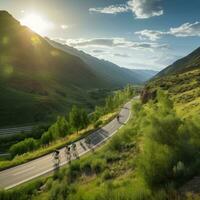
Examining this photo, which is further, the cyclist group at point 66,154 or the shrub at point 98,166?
the cyclist group at point 66,154

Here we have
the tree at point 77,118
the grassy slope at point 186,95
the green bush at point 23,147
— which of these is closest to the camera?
the grassy slope at point 186,95

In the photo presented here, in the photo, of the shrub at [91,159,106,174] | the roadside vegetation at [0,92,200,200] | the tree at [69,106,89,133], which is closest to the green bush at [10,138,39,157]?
the tree at [69,106,89,133]

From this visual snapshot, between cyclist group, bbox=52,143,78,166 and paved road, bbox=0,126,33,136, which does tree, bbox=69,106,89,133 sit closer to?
cyclist group, bbox=52,143,78,166

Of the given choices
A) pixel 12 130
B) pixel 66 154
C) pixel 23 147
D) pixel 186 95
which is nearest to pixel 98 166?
pixel 66 154

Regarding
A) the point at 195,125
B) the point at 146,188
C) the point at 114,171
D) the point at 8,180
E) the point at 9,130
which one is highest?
the point at 195,125

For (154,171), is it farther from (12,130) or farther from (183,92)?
(12,130)

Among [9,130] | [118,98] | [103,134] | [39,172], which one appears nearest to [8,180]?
[39,172]

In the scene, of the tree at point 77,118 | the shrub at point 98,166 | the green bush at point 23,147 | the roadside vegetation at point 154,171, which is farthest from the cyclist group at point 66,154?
the tree at point 77,118

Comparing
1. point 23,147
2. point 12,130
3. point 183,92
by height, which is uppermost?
point 183,92

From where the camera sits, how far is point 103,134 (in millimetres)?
57938

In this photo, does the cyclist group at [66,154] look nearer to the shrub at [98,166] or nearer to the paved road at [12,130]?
the shrub at [98,166]

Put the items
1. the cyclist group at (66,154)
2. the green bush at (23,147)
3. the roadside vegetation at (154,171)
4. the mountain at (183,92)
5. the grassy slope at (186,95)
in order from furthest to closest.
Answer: the green bush at (23,147) < the mountain at (183,92) < the grassy slope at (186,95) < the cyclist group at (66,154) < the roadside vegetation at (154,171)

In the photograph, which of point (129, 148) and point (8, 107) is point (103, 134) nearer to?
point (129, 148)

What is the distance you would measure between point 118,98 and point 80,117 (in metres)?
68.3
